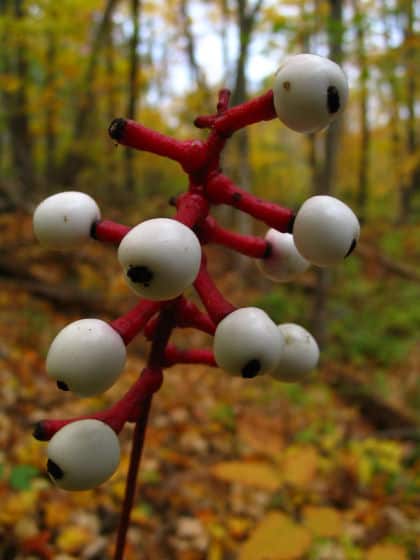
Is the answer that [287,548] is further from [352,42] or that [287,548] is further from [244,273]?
[244,273]

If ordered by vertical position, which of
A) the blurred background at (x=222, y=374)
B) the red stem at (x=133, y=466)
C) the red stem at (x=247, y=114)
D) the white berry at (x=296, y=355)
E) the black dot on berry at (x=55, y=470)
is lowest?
the blurred background at (x=222, y=374)

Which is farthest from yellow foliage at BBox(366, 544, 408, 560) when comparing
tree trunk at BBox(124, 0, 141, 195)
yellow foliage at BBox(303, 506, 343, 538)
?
tree trunk at BBox(124, 0, 141, 195)

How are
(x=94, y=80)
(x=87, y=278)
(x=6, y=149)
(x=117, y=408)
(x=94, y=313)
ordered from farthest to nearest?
1. (x=6, y=149)
2. (x=94, y=80)
3. (x=87, y=278)
4. (x=94, y=313)
5. (x=117, y=408)

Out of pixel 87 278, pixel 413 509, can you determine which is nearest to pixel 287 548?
pixel 413 509

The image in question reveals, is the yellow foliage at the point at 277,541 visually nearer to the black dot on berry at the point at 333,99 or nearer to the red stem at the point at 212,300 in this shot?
the red stem at the point at 212,300

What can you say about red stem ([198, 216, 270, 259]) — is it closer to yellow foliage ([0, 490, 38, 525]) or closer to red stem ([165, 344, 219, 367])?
red stem ([165, 344, 219, 367])

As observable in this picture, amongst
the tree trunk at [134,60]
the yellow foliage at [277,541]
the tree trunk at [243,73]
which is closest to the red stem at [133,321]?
the yellow foliage at [277,541]
